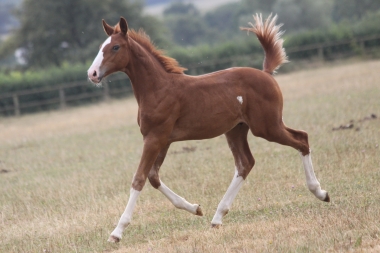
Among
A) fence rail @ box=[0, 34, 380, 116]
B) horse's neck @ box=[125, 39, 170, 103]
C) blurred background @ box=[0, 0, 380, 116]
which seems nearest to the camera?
horse's neck @ box=[125, 39, 170, 103]

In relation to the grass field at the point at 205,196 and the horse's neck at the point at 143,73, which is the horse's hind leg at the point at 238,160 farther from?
the horse's neck at the point at 143,73

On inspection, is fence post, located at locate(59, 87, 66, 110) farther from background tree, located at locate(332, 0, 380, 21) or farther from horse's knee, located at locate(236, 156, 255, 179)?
background tree, located at locate(332, 0, 380, 21)

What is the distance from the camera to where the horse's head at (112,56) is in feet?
22.2

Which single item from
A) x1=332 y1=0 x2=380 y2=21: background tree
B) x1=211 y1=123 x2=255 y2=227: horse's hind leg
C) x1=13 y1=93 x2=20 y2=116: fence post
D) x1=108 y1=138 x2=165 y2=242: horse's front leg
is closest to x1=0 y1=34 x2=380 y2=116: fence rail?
x1=13 y1=93 x2=20 y2=116: fence post

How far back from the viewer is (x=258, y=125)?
288 inches

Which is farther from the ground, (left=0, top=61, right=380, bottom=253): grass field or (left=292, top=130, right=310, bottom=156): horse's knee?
(left=292, top=130, right=310, bottom=156): horse's knee

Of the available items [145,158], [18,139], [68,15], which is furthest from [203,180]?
[68,15]

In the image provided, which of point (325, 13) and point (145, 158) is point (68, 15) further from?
point (145, 158)

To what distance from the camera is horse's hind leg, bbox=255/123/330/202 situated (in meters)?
7.39

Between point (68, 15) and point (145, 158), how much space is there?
50.1 meters

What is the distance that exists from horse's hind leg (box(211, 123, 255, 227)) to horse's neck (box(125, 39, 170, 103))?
1124 millimetres

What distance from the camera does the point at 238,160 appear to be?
7.58 m

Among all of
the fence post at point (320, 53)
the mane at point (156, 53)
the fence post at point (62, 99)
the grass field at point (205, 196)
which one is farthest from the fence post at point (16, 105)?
the mane at point (156, 53)

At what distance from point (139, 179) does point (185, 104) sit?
3.28 ft
